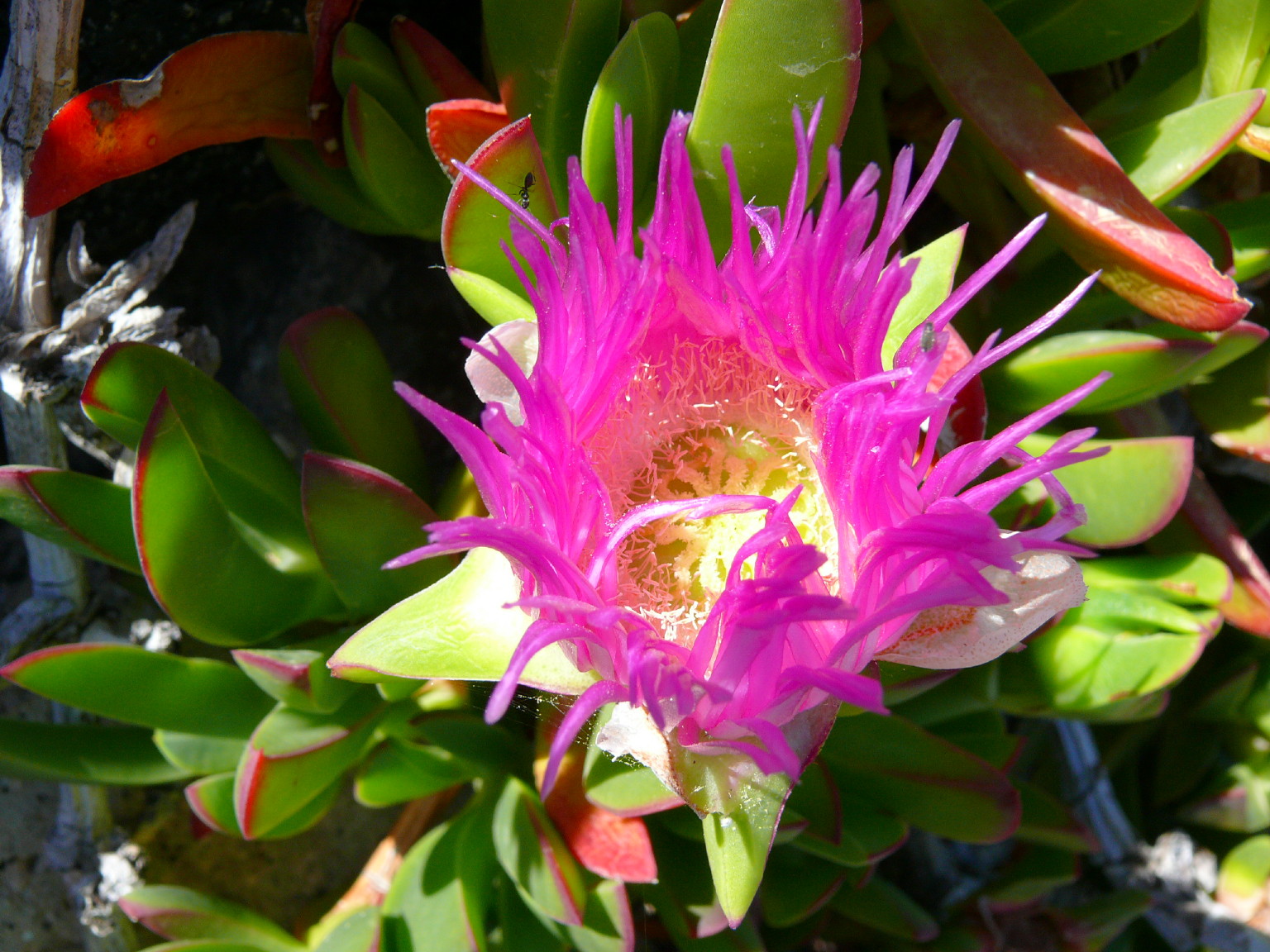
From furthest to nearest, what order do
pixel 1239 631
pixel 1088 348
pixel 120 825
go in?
1. pixel 1239 631
2. pixel 120 825
3. pixel 1088 348

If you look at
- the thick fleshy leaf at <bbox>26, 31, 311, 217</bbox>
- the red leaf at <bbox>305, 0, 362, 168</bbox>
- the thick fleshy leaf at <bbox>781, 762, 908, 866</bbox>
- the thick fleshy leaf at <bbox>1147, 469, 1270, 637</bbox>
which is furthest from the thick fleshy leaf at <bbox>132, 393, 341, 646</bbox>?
the thick fleshy leaf at <bbox>1147, 469, 1270, 637</bbox>

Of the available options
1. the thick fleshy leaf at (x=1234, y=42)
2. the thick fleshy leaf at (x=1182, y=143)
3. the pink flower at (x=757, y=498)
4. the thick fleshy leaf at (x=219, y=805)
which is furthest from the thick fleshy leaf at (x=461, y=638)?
the thick fleshy leaf at (x=1234, y=42)

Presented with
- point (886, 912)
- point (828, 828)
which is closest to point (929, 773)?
point (828, 828)

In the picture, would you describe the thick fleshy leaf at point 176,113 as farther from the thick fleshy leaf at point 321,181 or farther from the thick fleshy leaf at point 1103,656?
the thick fleshy leaf at point 1103,656

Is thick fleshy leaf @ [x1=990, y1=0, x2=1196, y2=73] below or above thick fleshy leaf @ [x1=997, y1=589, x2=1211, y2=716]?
below

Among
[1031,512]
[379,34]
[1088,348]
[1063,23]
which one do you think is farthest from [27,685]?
[1063,23]

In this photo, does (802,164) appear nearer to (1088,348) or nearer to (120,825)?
(1088,348)

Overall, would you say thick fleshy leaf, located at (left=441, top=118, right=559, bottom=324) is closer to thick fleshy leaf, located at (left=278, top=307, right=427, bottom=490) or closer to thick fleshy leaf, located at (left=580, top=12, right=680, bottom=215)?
thick fleshy leaf, located at (left=580, top=12, right=680, bottom=215)
